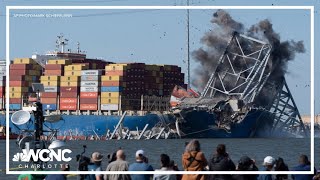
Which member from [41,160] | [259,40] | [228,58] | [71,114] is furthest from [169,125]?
[41,160]

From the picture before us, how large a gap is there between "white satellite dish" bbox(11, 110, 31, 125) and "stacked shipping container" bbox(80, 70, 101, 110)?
4185 cm

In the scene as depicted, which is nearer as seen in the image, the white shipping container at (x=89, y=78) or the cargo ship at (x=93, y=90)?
the cargo ship at (x=93, y=90)

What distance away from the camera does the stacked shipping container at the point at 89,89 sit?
6656 centimetres

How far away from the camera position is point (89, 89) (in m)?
69.2

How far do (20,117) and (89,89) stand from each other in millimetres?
49289

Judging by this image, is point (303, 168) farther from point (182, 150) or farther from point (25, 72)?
point (25, 72)

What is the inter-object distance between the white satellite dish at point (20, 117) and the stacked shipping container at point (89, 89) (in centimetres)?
4185

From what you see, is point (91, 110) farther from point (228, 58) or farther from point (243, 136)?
point (228, 58)

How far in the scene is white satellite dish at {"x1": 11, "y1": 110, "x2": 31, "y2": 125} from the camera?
64.4 ft

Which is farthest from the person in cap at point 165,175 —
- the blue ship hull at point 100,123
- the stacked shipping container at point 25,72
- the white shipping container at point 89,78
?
the blue ship hull at point 100,123

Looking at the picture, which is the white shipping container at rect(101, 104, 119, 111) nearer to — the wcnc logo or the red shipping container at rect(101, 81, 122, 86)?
the red shipping container at rect(101, 81, 122, 86)

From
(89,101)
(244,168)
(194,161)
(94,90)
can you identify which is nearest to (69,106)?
(94,90)

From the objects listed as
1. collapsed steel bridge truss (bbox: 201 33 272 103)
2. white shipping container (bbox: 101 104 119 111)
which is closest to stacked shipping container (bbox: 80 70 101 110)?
white shipping container (bbox: 101 104 119 111)

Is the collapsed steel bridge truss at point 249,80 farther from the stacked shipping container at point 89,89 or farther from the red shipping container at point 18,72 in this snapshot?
the red shipping container at point 18,72
